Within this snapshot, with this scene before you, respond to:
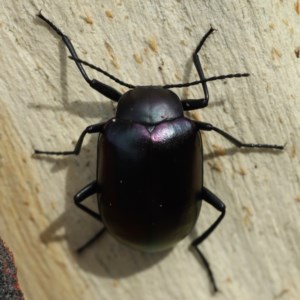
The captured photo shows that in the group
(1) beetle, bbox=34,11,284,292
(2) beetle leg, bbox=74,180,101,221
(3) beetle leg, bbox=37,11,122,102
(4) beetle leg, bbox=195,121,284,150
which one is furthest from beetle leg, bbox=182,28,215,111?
(2) beetle leg, bbox=74,180,101,221

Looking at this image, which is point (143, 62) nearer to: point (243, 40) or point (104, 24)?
point (104, 24)

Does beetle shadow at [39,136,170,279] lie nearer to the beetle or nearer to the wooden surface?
the wooden surface

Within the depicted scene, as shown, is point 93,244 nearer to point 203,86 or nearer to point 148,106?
point 148,106

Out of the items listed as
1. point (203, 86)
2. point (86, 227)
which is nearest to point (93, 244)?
point (86, 227)

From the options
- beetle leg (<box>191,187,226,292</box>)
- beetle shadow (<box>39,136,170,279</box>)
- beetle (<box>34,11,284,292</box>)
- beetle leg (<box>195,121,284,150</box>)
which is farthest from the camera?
beetle shadow (<box>39,136,170,279</box>)

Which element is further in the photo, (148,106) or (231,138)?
(231,138)

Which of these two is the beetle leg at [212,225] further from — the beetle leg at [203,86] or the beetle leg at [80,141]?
the beetle leg at [80,141]
